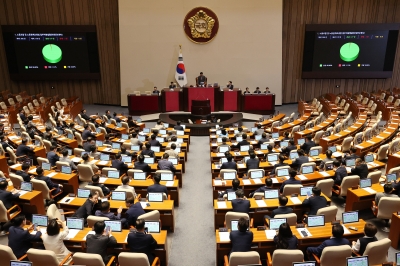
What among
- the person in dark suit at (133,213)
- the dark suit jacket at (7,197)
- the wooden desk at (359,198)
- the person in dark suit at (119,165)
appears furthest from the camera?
the person in dark suit at (119,165)

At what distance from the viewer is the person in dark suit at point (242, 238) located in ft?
16.9

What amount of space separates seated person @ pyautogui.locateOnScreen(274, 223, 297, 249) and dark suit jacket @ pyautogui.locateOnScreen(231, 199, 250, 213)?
1356 mm

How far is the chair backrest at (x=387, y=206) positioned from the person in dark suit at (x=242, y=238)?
2.94 meters

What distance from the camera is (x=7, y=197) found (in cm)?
686

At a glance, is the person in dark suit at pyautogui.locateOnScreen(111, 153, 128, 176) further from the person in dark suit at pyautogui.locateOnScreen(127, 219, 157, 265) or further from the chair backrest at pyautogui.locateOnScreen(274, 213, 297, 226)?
the chair backrest at pyautogui.locateOnScreen(274, 213, 297, 226)

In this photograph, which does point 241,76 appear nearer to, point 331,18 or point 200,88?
point 200,88

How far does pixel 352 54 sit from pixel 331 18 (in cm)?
234

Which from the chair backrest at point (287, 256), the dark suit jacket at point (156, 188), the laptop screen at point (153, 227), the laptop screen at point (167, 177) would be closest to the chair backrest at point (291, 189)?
the chair backrest at point (287, 256)

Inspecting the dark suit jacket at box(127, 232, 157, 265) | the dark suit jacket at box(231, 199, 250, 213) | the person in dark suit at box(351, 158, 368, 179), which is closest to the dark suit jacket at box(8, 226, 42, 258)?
the dark suit jacket at box(127, 232, 157, 265)

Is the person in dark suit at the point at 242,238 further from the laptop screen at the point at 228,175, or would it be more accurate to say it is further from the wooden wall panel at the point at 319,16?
the wooden wall panel at the point at 319,16

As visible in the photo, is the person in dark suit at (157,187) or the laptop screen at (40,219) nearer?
the laptop screen at (40,219)

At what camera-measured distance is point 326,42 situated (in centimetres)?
1912

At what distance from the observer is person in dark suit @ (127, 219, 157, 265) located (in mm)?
5168

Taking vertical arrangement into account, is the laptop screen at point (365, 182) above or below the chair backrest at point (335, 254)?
above
